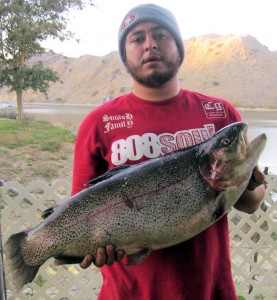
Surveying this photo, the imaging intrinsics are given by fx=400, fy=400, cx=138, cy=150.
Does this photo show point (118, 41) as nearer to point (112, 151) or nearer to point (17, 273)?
point (112, 151)

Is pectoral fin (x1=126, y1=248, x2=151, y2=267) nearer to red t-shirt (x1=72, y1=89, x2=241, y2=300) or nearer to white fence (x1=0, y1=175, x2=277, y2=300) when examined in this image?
red t-shirt (x1=72, y1=89, x2=241, y2=300)

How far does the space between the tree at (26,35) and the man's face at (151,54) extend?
20.1 m

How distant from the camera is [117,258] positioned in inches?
68.2

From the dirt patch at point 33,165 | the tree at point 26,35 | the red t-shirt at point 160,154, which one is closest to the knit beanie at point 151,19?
the red t-shirt at point 160,154

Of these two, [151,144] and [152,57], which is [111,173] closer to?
[151,144]

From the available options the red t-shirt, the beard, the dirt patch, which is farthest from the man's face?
the dirt patch

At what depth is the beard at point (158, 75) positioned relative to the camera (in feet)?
6.37

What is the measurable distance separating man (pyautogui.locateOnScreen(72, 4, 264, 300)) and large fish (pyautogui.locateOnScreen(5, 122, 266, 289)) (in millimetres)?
171

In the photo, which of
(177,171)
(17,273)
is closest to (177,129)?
(177,171)

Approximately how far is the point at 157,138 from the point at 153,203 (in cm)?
35

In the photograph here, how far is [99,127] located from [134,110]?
7.6 inches

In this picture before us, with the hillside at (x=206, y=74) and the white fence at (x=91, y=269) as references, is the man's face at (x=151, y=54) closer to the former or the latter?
the white fence at (x=91, y=269)

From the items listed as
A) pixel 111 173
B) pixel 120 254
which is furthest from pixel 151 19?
pixel 120 254

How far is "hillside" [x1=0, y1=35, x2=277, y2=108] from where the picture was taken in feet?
196
